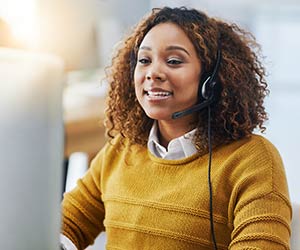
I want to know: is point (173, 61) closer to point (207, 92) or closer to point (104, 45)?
point (207, 92)

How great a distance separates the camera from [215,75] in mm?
1104

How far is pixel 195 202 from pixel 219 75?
24 cm

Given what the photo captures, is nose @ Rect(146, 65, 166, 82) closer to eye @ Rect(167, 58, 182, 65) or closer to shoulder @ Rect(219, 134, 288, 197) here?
eye @ Rect(167, 58, 182, 65)

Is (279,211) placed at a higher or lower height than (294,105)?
lower

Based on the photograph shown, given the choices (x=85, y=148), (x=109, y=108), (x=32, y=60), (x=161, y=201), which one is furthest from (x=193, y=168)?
(x=85, y=148)

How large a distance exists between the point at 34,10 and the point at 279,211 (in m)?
1.89

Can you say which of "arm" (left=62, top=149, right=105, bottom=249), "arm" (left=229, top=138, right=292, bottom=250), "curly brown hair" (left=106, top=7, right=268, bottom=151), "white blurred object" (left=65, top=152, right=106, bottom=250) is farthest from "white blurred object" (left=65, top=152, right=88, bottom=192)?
"arm" (left=229, top=138, right=292, bottom=250)

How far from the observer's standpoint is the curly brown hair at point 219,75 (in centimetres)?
109

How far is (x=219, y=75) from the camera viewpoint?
1107mm

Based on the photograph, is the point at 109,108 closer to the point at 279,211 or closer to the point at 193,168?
the point at 193,168

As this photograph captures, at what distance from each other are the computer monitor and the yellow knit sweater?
0.45 m

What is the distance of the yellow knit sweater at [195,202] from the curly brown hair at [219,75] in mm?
35

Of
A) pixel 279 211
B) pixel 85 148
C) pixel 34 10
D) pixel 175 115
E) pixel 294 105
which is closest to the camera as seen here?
pixel 279 211

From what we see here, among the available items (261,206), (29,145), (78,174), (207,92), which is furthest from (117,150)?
(29,145)
